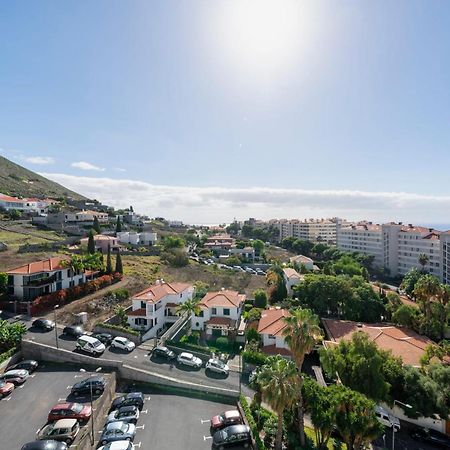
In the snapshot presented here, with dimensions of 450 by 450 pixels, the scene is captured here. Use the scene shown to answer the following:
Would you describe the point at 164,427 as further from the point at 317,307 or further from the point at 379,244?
the point at 379,244

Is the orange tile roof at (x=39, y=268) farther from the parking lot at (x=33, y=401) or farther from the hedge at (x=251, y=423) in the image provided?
the hedge at (x=251, y=423)

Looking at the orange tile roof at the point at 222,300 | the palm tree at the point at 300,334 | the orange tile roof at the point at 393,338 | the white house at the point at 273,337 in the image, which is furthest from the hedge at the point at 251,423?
the orange tile roof at the point at 222,300

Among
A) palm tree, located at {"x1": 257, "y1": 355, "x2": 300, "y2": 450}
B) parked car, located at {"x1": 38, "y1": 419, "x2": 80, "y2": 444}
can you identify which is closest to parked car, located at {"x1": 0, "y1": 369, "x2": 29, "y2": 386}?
parked car, located at {"x1": 38, "y1": 419, "x2": 80, "y2": 444}

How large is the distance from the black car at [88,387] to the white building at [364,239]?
368 feet

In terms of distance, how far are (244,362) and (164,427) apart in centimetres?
1364

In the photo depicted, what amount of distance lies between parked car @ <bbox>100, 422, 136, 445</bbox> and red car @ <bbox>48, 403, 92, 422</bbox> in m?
2.23

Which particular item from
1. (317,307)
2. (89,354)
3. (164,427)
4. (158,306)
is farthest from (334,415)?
(317,307)

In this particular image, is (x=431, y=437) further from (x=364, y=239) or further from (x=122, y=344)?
(x=364, y=239)

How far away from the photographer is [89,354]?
36.7 meters

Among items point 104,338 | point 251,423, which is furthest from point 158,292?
point 251,423

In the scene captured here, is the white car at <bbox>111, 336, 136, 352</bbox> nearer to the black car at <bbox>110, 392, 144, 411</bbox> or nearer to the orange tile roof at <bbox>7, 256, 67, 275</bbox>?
the black car at <bbox>110, 392, 144, 411</bbox>

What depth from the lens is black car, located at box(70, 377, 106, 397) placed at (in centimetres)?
3025

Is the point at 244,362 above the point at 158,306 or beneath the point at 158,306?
beneath

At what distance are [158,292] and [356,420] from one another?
3340 centimetres
